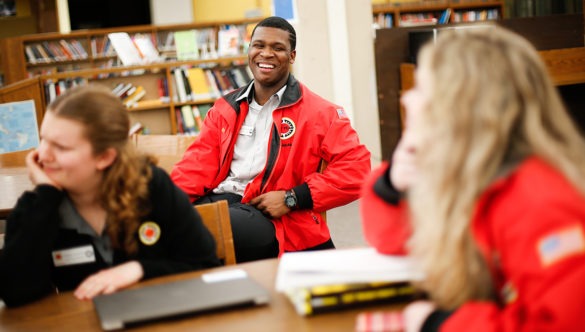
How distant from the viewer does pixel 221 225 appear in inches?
65.6

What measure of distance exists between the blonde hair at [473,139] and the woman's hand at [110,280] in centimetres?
63

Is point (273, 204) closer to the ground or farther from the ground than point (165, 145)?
closer to the ground

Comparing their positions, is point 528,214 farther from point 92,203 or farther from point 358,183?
point 358,183

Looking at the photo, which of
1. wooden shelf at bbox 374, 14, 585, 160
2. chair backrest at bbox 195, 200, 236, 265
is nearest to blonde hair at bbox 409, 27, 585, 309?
chair backrest at bbox 195, 200, 236, 265

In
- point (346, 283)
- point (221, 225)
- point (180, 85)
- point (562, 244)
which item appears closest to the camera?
point (562, 244)

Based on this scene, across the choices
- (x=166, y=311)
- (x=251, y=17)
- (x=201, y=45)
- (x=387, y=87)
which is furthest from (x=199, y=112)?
(x=166, y=311)

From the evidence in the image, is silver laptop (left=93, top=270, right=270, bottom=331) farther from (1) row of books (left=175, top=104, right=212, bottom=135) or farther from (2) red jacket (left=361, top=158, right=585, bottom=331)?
(1) row of books (left=175, top=104, right=212, bottom=135)

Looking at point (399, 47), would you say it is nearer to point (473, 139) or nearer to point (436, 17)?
point (473, 139)

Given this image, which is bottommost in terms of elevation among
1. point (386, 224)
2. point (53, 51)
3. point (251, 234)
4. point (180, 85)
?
point (251, 234)

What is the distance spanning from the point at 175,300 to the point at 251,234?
1.26m

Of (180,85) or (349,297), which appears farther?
(180,85)

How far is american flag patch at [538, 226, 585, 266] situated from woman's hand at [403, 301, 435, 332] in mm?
205

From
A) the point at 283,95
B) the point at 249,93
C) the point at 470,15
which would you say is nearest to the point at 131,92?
the point at 249,93

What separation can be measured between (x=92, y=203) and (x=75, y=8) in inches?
487
